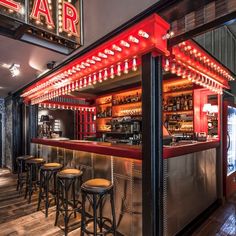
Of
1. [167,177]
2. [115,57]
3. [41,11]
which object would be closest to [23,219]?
[167,177]

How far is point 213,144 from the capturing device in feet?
11.4

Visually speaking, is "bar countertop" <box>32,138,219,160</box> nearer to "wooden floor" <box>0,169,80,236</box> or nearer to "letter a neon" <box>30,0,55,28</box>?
"wooden floor" <box>0,169,80,236</box>

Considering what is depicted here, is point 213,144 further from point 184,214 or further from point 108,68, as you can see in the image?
point 108,68

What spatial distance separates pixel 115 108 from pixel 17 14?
5060 millimetres

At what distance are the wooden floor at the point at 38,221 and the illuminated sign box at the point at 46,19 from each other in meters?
2.60

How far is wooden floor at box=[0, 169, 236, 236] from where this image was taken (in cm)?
269

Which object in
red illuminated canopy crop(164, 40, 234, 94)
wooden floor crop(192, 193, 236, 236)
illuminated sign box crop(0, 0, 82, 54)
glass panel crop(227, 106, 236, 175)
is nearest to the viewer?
illuminated sign box crop(0, 0, 82, 54)

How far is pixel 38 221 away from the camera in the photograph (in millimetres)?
3039

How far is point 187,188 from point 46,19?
2806 mm

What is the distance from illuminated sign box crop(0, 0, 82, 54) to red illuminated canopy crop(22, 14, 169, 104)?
1.51 ft

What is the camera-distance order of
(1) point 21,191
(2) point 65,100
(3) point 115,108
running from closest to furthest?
(1) point 21,191, (3) point 115,108, (2) point 65,100

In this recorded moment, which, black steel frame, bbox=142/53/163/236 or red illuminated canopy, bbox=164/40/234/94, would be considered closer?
black steel frame, bbox=142/53/163/236

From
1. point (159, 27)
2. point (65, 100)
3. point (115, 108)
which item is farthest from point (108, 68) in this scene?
point (65, 100)

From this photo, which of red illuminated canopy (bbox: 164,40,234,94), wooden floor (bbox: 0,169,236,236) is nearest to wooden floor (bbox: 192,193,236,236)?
wooden floor (bbox: 0,169,236,236)
